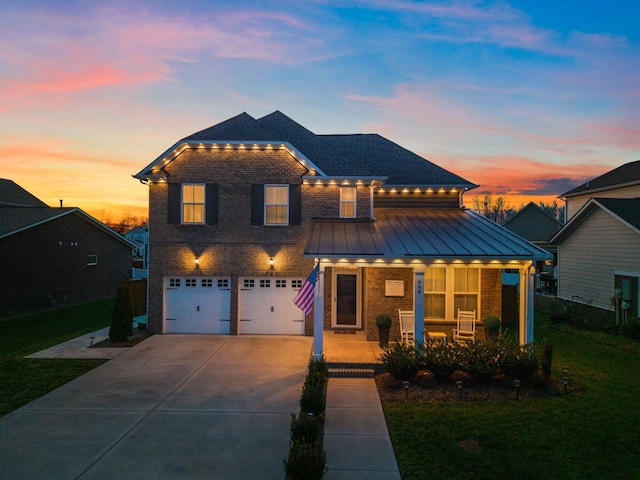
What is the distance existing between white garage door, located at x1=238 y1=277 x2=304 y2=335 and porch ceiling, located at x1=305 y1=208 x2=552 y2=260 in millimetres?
2744

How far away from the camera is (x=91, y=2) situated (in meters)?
12.0

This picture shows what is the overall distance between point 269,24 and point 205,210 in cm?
720

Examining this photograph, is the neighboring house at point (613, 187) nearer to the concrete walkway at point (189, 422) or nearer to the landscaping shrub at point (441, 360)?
the landscaping shrub at point (441, 360)

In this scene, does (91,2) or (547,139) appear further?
(547,139)

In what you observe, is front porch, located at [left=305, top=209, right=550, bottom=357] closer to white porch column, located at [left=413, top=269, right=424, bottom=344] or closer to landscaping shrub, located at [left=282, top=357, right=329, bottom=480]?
white porch column, located at [left=413, top=269, right=424, bottom=344]

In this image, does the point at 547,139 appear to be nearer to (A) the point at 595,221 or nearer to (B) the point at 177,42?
(A) the point at 595,221

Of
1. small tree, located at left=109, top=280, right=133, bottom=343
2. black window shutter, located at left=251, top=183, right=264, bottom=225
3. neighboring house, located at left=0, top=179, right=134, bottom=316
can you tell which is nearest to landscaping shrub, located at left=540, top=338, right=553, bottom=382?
black window shutter, located at left=251, top=183, right=264, bottom=225

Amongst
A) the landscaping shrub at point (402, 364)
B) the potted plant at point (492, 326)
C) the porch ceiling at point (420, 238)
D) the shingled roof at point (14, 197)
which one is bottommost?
the landscaping shrub at point (402, 364)

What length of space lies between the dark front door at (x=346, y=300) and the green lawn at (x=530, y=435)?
6.24m

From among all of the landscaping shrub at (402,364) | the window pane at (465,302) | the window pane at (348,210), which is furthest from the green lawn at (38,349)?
the window pane at (465,302)

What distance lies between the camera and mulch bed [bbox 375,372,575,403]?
27.2ft

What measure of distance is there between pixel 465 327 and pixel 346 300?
4.31 metres

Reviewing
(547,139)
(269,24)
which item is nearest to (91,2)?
(269,24)

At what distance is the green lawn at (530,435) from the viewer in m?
5.47
